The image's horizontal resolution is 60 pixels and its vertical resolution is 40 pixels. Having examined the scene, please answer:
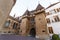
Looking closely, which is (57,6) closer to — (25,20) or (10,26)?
(25,20)

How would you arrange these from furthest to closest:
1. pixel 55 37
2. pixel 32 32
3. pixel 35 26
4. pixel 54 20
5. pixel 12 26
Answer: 1. pixel 32 32
2. pixel 35 26
3. pixel 12 26
4. pixel 54 20
5. pixel 55 37

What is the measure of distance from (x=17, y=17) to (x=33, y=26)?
1439 mm

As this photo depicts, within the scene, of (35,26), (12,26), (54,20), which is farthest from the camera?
(35,26)

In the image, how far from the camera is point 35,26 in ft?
18.2

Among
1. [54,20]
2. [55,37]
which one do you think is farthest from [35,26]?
[55,37]

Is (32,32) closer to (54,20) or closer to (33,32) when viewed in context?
(33,32)

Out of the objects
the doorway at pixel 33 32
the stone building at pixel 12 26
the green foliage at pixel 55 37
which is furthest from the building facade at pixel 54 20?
the stone building at pixel 12 26

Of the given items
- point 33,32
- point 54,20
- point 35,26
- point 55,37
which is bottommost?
point 55,37

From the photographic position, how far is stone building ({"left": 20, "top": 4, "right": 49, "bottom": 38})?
5.20 meters

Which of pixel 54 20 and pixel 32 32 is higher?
pixel 54 20

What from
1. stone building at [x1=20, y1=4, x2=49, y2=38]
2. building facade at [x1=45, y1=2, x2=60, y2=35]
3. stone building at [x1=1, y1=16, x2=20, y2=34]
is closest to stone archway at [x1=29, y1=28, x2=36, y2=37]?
stone building at [x1=20, y1=4, x2=49, y2=38]

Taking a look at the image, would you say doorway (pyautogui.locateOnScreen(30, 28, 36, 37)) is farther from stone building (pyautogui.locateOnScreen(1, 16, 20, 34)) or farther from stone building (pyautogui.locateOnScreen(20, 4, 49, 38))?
stone building (pyautogui.locateOnScreen(1, 16, 20, 34))

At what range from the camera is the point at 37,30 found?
17.8 feet

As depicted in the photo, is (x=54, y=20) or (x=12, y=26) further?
A: (x=12, y=26)
